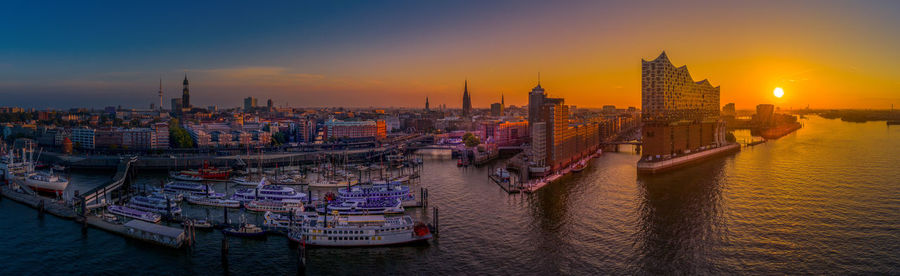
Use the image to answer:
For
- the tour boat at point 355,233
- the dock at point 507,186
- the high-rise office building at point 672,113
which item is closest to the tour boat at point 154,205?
the tour boat at point 355,233

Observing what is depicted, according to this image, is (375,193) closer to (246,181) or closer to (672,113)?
(246,181)

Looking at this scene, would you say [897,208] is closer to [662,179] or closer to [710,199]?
[710,199]

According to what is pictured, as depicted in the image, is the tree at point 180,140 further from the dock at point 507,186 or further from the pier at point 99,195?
the dock at point 507,186

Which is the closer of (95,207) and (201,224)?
(201,224)

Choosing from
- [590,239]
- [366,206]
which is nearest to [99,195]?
[366,206]

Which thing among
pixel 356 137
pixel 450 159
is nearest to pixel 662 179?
A: pixel 450 159
